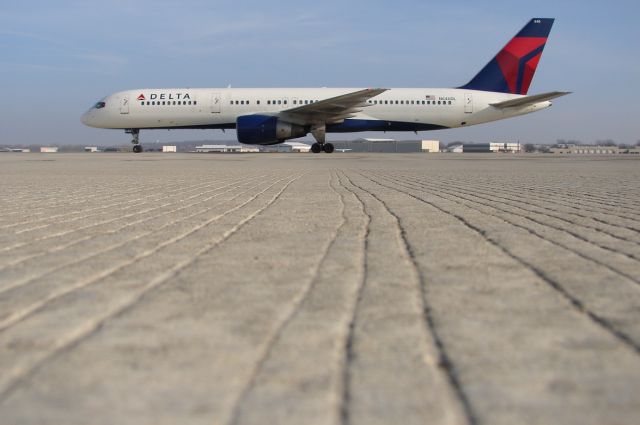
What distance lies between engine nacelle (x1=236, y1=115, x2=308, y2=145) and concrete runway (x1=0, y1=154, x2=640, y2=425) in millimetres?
20061

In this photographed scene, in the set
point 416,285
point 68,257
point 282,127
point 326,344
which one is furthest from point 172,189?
point 282,127

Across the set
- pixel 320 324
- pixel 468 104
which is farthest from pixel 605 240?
pixel 468 104

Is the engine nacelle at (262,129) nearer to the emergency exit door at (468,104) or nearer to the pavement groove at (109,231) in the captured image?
the emergency exit door at (468,104)

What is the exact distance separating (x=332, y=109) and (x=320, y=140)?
2.63 m

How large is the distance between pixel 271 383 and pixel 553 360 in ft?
2.34

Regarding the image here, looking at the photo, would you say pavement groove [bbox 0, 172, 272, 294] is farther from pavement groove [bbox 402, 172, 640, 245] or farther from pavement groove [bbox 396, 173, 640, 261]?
pavement groove [bbox 402, 172, 640, 245]

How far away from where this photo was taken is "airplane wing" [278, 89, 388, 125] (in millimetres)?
23406

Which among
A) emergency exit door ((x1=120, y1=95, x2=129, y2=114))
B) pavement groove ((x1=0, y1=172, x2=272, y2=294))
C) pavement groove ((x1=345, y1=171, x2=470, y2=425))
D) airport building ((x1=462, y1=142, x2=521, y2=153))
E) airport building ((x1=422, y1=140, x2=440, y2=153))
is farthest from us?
airport building ((x1=462, y1=142, x2=521, y2=153))

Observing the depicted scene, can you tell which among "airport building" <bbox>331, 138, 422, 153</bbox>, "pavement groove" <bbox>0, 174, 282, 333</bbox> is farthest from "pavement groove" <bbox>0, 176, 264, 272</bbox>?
"airport building" <bbox>331, 138, 422, 153</bbox>

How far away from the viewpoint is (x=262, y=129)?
78.0 ft

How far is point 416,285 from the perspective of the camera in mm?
2316

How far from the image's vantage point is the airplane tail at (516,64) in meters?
26.8

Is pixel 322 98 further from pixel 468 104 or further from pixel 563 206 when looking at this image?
pixel 563 206

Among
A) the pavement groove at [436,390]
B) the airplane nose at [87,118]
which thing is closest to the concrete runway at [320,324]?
the pavement groove at [436,390]
